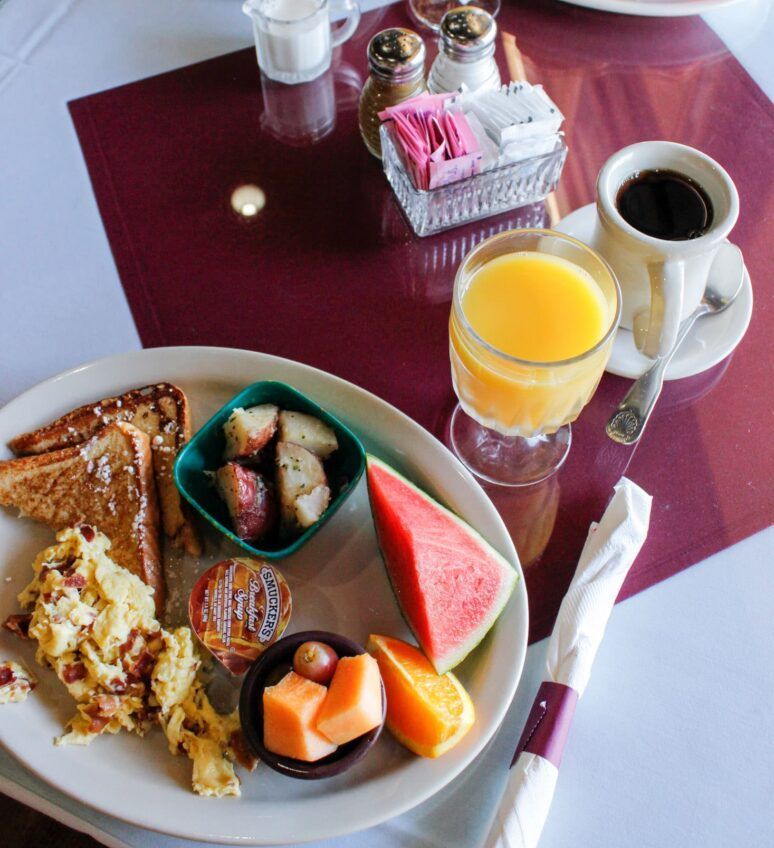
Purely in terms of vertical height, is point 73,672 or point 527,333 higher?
point 527,333

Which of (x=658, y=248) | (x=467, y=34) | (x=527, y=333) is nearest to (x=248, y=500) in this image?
(x=527, y=333)

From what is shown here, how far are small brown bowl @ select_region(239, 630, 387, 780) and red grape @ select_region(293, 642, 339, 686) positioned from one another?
24 millimetres

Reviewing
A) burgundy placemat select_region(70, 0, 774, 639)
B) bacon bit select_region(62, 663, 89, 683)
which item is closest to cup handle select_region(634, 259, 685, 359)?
burgundy placemat select_region(70, 0, 774, 639)

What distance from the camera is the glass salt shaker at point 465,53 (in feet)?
4.75

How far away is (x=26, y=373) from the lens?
4.63 feet

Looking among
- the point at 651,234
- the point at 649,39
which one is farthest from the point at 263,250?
the point at 649,39

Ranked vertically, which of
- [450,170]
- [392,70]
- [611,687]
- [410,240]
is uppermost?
[392,70]

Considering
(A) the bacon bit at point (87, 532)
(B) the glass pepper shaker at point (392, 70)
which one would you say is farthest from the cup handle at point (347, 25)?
(A) the bacon bit at point (87, 532)

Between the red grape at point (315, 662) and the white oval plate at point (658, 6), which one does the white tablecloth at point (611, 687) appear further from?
the white oval plate at point (658, 6)

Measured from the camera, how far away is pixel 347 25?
1.70 meters

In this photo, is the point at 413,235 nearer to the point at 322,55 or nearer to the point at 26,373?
the point at 322,55

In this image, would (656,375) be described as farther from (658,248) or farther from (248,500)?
(248,500)

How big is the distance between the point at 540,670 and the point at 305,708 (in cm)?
35

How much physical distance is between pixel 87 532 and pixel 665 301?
875 mm
